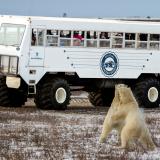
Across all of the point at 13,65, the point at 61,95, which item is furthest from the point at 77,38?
the point at 13,65

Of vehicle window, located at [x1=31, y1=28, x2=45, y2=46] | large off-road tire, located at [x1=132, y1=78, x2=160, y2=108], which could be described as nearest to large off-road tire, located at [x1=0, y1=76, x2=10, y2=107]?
vehicle window, located at [x1=31, y1=28, x2=45, y2=46]

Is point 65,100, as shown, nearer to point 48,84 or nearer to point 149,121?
point 48,84

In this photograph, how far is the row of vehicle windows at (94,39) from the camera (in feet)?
82.2

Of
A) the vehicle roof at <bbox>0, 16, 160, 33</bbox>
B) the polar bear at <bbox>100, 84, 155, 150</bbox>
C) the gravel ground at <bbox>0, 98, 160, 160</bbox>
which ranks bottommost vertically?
the gravel ground at <bbox>0, 98, 160, 160</bbox>

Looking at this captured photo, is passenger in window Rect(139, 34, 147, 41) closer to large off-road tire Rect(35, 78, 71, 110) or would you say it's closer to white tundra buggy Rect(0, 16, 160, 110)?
white tundra buggy Rect(0, 16, 160, 110)

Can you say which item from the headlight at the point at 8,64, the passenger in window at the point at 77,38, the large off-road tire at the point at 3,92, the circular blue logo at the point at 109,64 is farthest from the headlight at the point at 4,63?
the circular blue logo at the point at 109,64

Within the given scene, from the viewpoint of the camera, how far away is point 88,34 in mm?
26188

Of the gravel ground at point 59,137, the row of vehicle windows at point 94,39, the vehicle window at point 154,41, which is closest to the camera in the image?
the gravel ground at point 59,137

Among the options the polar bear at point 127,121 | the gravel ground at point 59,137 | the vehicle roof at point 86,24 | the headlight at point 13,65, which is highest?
the vehicle roof at point 86,24

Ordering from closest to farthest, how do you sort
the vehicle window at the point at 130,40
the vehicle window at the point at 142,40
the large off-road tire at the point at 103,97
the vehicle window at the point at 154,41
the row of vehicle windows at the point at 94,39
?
the row of vehicle windows at the point at 94,39 < the vehicle window at the point at 130,40 < the vehicle window at the point at 142,40 < the vehicle window at the point at 154,41 < the large off-road tire at the point at 103,97

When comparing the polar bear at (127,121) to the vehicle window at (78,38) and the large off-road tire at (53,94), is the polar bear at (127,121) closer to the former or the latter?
the large off-road tire at (53,94)

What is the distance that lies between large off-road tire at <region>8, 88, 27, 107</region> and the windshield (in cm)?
153

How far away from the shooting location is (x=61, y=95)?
Result: 993 inches

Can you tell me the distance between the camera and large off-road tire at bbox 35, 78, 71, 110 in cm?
2486
